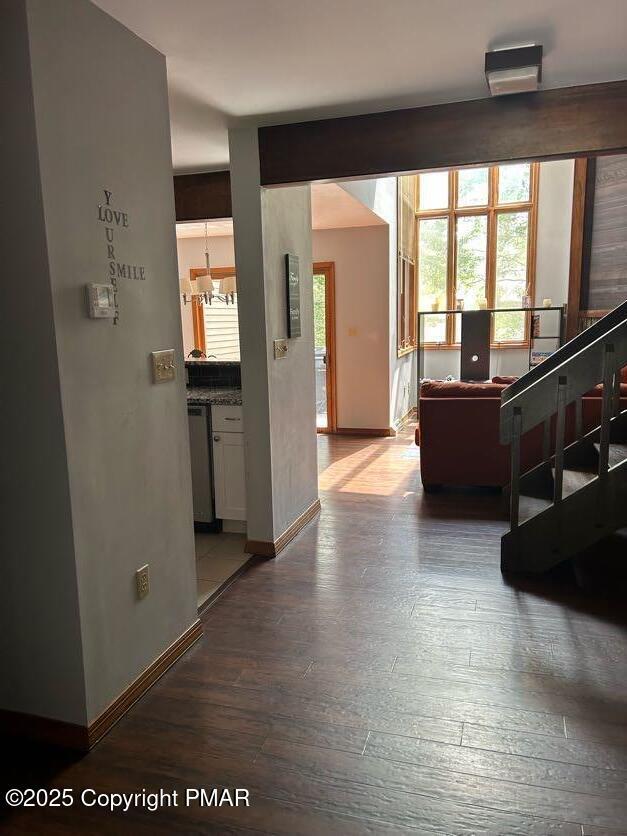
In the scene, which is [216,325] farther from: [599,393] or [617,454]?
[617,454]

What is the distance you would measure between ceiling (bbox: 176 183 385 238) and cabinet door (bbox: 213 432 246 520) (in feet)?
5.64

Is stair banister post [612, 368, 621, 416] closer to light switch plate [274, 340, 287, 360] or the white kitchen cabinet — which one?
light switch plate [274, 340, 287, 360]

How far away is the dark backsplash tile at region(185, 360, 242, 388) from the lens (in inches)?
195

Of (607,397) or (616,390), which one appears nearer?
(607,397)

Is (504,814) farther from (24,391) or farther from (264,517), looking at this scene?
(264,517)

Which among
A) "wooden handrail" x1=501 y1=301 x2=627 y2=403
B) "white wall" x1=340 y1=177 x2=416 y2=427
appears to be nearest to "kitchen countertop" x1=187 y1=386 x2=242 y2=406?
"wooden handrail" x1=501 y1=301 x2=627 y2=403

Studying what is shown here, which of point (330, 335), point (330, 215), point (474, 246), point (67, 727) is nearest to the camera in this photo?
point (67, 727)

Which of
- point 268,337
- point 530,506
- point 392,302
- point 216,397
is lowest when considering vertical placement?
point 530,506

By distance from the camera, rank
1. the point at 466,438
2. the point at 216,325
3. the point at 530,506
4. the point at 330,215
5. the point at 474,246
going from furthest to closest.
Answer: the point at 474,246 < the point at 216,325 < the point at 330,215 < the point at 466,438 < the point at 530,506

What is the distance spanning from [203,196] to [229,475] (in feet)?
6.76

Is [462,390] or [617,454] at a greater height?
[462,390]

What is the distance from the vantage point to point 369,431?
24.8 ft

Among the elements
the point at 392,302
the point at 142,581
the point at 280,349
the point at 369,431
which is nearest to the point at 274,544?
the point at 280,349

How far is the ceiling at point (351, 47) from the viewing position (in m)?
2.15
